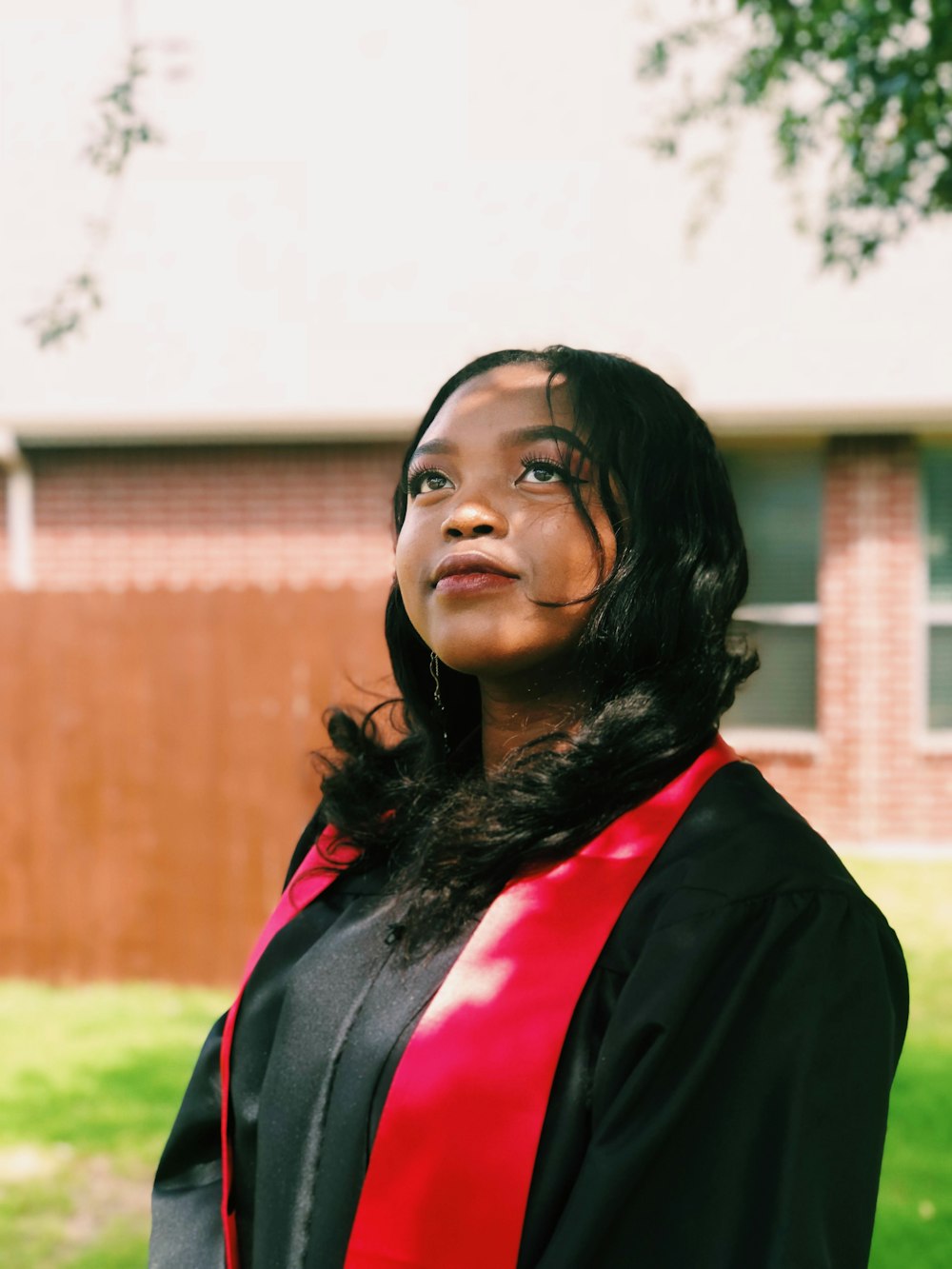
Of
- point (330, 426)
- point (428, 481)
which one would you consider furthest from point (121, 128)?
point (330, 426)

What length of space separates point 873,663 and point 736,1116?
8552 mm

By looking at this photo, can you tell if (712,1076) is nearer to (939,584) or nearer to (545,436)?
(545,436)

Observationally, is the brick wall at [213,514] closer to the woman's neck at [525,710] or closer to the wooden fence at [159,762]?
the wooden fence at [159,762]

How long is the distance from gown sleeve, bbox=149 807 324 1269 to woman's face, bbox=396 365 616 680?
683mm

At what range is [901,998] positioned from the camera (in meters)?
1.51

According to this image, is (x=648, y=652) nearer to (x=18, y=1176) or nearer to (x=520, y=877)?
(x=520, y=877)

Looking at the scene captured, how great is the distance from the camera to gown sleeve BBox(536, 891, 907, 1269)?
1302 mm

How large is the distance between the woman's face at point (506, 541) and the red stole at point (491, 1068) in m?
0.25

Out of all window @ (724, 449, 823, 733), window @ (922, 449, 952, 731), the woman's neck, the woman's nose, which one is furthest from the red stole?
window @ (922, 449, 952, 731)

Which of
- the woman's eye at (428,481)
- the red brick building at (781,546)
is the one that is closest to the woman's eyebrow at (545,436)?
the woman's eye at (428,481)

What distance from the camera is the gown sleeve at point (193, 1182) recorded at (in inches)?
73.2

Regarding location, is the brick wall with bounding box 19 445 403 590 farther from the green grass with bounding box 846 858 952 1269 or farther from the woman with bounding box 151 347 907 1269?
the woman with bounding box 151 347 907 1269

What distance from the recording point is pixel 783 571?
9758 millimetres

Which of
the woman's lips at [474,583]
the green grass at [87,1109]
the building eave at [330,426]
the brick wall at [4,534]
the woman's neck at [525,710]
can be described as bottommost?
the green grass at [87,1109]
